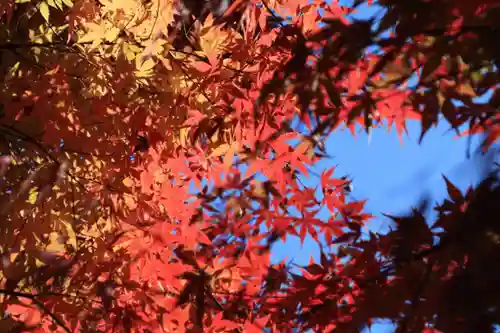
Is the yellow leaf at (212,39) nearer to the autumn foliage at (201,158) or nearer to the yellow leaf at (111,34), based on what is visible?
the autumn foliage at (201,158)

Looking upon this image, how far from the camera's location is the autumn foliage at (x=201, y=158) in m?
1.57

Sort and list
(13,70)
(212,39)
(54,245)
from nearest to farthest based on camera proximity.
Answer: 1. (54,245)
2. (13,70)
3. (212,39)

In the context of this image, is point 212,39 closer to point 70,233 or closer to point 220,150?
point 220,150

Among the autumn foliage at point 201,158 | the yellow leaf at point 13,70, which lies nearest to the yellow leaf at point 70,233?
the autumn foliage at point 201,158

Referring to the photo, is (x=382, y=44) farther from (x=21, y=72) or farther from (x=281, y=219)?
(x=21, y=72)

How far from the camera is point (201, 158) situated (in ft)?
9.24

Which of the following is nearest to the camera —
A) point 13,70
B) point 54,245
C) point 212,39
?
point 54,245

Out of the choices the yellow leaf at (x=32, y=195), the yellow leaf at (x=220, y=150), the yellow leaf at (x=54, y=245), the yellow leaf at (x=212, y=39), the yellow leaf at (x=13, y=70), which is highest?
the yellow leaf at (x=212, y=39)

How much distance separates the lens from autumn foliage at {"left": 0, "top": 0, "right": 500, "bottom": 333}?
1571 millimetres

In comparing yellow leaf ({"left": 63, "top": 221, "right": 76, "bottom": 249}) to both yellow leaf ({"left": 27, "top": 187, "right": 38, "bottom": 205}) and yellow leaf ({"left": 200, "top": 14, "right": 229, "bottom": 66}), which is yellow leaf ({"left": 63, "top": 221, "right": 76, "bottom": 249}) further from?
yellow leaf ({"left": 200, "top": 14, "right": 229, "bottom": 66})

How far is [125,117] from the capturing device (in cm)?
281

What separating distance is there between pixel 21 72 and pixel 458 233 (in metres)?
2.29

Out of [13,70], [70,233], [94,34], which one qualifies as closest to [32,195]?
[70,233]

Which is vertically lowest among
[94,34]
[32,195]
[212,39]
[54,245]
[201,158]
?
[54,245]
